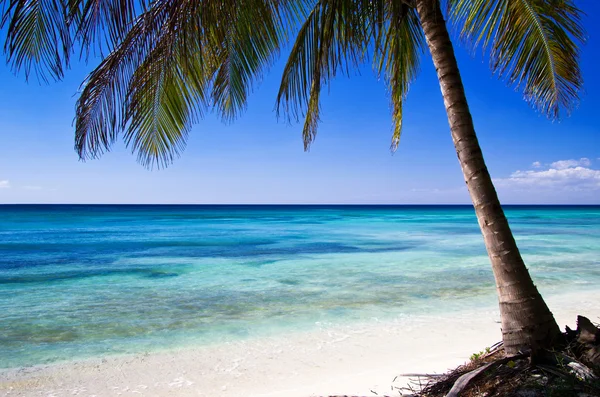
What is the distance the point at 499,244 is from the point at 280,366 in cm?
297

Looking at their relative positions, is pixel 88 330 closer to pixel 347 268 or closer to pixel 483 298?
pixel 483 298

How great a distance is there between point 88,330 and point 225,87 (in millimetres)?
4547

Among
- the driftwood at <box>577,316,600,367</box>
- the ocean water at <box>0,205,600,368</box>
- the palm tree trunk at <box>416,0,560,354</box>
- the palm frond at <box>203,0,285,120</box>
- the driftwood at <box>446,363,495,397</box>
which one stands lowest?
the ocean water at <box>0,205,600,368</box>

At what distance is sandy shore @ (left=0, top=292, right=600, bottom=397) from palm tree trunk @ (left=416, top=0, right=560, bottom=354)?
139 centimetres

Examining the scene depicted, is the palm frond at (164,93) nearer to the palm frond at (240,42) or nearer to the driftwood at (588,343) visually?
the palm frond at (240,42)

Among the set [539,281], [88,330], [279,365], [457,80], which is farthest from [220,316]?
[539,281]

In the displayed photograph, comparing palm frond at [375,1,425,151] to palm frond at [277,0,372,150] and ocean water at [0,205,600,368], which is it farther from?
ocean water at [0,205,600,368]

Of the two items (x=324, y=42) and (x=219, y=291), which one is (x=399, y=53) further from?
(x=219, y=291)

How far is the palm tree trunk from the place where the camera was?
2.97m

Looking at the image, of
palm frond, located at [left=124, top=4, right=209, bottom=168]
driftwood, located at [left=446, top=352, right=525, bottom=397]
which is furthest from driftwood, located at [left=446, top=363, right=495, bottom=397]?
palm frond, located at [left=124, top=4, right=209, bottom=168]

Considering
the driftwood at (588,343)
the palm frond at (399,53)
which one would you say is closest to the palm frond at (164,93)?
the palm frond at (399,53)

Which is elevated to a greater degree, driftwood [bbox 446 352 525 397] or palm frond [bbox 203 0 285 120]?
palm frond [bbox 203 0 285 120]

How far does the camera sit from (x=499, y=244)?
3006 mm

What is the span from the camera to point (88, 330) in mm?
6430
